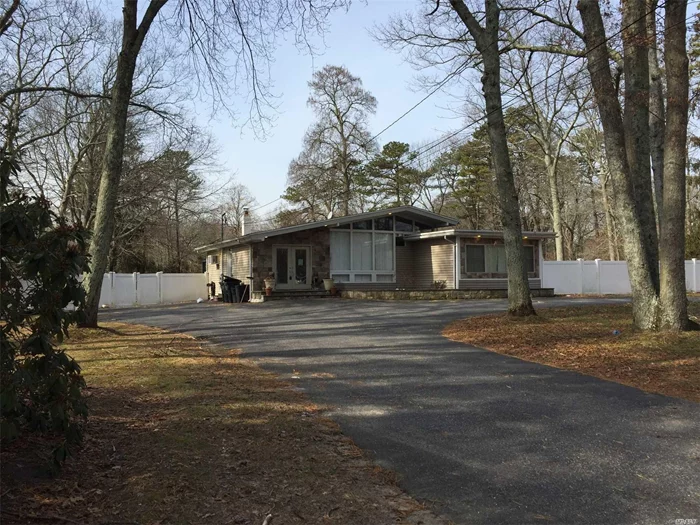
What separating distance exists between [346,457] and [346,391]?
2012mm

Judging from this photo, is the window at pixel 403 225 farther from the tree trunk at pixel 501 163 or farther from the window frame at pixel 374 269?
the tree trunk at pixel 501 163

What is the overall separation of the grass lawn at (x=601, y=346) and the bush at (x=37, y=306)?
6.02 m

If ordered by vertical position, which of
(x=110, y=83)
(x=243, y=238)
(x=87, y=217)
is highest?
(x=110, y=83)

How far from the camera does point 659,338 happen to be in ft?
27.2

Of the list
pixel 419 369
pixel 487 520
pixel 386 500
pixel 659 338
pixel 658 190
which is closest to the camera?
pixel 487 520

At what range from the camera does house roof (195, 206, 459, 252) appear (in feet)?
66.4

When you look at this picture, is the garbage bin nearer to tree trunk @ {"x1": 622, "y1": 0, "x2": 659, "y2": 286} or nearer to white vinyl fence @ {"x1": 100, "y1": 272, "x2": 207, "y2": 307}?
white vinyl fence @ {"x1": 100, "y1": 272, "x2": 207, "y2": 307}

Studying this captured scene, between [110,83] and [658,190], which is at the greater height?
[110,83]

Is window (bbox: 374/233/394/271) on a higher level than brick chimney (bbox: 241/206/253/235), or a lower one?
lower

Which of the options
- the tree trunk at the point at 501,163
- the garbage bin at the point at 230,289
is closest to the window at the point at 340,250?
the garbage bin at the point at 230,289

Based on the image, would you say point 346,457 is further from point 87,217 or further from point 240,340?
point 87,217

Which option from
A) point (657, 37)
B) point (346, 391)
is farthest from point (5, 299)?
point (657, 37)

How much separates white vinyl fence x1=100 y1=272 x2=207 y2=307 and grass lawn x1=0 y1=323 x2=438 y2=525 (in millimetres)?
18143

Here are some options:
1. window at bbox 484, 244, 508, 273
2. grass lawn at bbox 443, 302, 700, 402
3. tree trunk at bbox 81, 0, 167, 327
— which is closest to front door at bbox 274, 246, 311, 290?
window at bbox 484, 244, 508, 273
